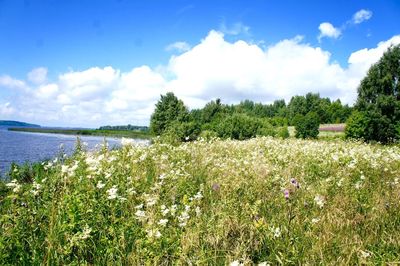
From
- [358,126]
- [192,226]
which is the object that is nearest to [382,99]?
[358,126]

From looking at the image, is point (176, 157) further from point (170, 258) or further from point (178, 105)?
point (178, 105)

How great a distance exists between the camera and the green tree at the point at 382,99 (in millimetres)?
31906

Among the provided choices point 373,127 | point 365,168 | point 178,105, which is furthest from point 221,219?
point 178,105

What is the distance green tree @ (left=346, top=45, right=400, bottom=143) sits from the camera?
31.9m

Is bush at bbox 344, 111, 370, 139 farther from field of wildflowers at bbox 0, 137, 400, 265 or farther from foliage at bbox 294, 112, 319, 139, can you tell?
field of wildflowers at bbox 0, 137, 400, 265

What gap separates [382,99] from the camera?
33.7 m

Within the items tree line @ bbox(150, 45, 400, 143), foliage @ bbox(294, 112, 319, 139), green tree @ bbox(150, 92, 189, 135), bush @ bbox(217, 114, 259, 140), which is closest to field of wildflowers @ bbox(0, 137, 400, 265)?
tree line @ bbox(150, 45, 400, 143)

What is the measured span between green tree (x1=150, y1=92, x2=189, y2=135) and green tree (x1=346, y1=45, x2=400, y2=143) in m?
25.0

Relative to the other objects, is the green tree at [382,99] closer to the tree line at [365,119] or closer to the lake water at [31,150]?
the tree line at [365,119]

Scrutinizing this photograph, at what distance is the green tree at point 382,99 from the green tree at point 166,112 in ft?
82.1

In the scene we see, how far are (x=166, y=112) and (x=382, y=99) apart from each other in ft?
97.2

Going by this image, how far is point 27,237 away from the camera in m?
3.06

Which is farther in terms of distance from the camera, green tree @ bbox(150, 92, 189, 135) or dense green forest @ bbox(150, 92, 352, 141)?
green tree @ bbox(150, 92, 189, 135)

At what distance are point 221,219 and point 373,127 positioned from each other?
1316 inches
